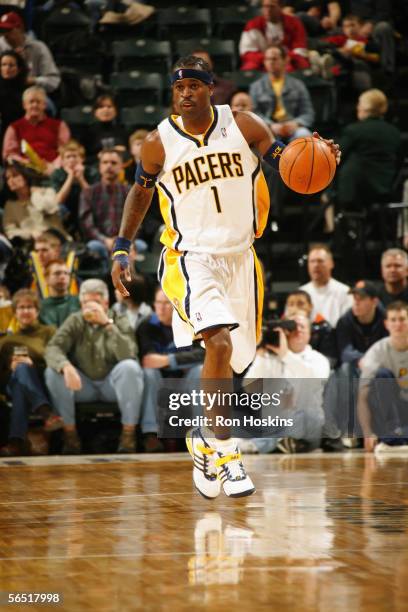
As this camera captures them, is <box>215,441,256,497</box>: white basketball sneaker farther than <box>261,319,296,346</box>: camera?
No

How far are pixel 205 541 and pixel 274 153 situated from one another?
6.88 ft

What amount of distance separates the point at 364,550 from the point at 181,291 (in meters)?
1.84

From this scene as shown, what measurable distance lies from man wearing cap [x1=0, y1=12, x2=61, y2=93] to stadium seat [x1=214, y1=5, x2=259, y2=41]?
2.15m

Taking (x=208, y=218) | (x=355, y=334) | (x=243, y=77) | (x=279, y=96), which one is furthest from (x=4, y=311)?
(x=243, y=77)

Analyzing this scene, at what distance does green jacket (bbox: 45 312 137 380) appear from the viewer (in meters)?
8.24

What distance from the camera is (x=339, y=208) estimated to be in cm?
1073

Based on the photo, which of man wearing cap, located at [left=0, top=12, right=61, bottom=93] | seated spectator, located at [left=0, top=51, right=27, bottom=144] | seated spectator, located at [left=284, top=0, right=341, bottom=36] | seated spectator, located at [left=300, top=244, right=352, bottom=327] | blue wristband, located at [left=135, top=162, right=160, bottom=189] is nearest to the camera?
blue wristband, located at [left=135, top=162, right=160, bottom=189]

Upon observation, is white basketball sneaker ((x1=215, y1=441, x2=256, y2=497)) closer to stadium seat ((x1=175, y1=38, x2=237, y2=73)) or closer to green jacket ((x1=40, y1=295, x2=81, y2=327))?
green jacket ((x1=40, y1=295, x2=81, y2=327))

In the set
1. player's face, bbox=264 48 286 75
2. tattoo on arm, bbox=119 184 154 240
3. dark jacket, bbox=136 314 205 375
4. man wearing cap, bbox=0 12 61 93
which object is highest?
man wearing cap, bbox=0 12 61 93

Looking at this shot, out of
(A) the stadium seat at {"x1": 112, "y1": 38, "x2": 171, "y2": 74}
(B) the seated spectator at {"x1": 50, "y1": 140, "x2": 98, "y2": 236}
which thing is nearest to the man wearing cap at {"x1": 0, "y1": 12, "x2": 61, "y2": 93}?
(A) the stadium seat at {"x1": 112, "y1": 38, "x2": 171, "y2": 74}

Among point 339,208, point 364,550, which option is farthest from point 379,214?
point 364,550

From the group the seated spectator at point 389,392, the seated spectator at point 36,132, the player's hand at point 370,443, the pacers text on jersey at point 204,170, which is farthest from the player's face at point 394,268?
the pacers text on jersey at point 204,170

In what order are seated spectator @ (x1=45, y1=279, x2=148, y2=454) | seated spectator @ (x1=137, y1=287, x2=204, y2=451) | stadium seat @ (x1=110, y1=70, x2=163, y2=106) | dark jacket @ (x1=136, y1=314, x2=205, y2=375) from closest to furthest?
seated spectator @ (x1=45, y1=279, x2=148, y2=454), seated spectator @ (x1=137, y1=287, x2=204, y2=451), dark jacket @ (x1=136, y1=314, x2=205, y2=375), stadium seat @ (x1=110, y1=70, x2=163, y2=106)

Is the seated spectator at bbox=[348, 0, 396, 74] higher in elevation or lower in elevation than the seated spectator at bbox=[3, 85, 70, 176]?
higher
